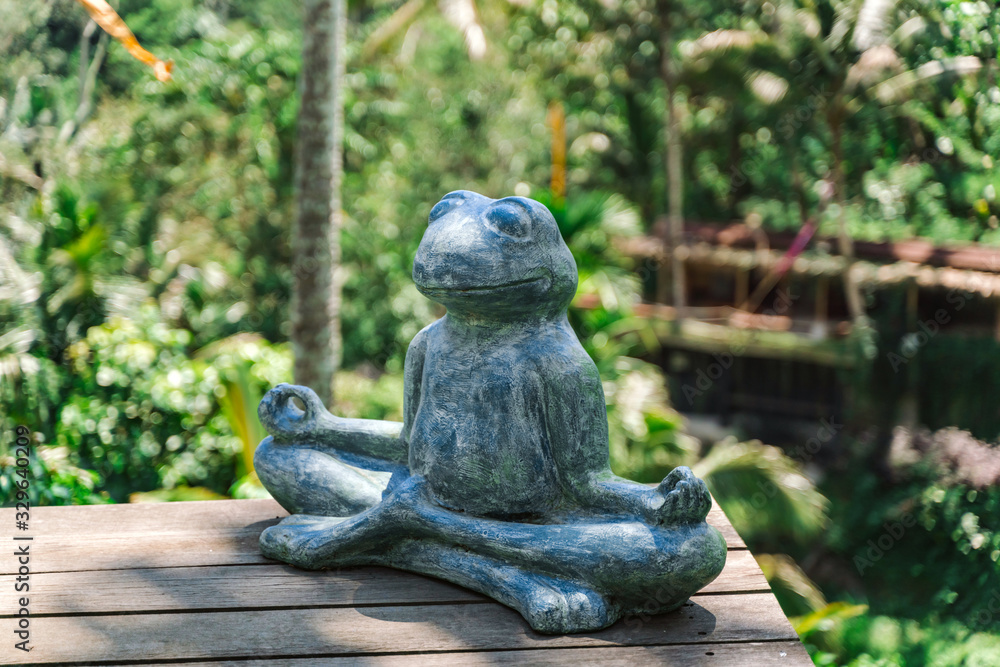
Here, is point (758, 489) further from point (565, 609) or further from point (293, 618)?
point (293, 618)

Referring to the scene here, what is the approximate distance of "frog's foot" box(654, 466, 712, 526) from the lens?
91.2 inches

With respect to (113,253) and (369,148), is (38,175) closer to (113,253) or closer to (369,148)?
(113,253)

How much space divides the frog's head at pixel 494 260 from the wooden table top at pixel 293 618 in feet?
2.96

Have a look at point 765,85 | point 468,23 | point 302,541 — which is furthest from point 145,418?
point 765,85

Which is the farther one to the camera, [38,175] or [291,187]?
[291,187]

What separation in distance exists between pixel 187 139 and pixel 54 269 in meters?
4.65

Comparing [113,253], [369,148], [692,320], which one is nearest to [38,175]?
[113,253]

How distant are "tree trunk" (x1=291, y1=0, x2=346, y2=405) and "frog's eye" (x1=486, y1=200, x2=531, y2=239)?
3711 millimetres

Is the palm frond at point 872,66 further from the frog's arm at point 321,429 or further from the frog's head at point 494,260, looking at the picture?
the frog's arm at point 321,429

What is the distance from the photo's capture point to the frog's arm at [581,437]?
2537 millimetres

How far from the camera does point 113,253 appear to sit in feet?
26.2

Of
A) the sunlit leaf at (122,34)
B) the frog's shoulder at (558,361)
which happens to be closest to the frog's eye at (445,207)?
the frog's shoulder at (558,361)

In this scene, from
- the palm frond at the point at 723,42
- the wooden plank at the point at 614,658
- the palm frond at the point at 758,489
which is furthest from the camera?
the palm frond at the point at 723,42

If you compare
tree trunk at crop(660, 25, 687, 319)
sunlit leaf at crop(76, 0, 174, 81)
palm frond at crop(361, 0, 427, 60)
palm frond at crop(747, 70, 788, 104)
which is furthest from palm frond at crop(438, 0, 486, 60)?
sunlit leaf at crop(76, 0, 174, 81)
